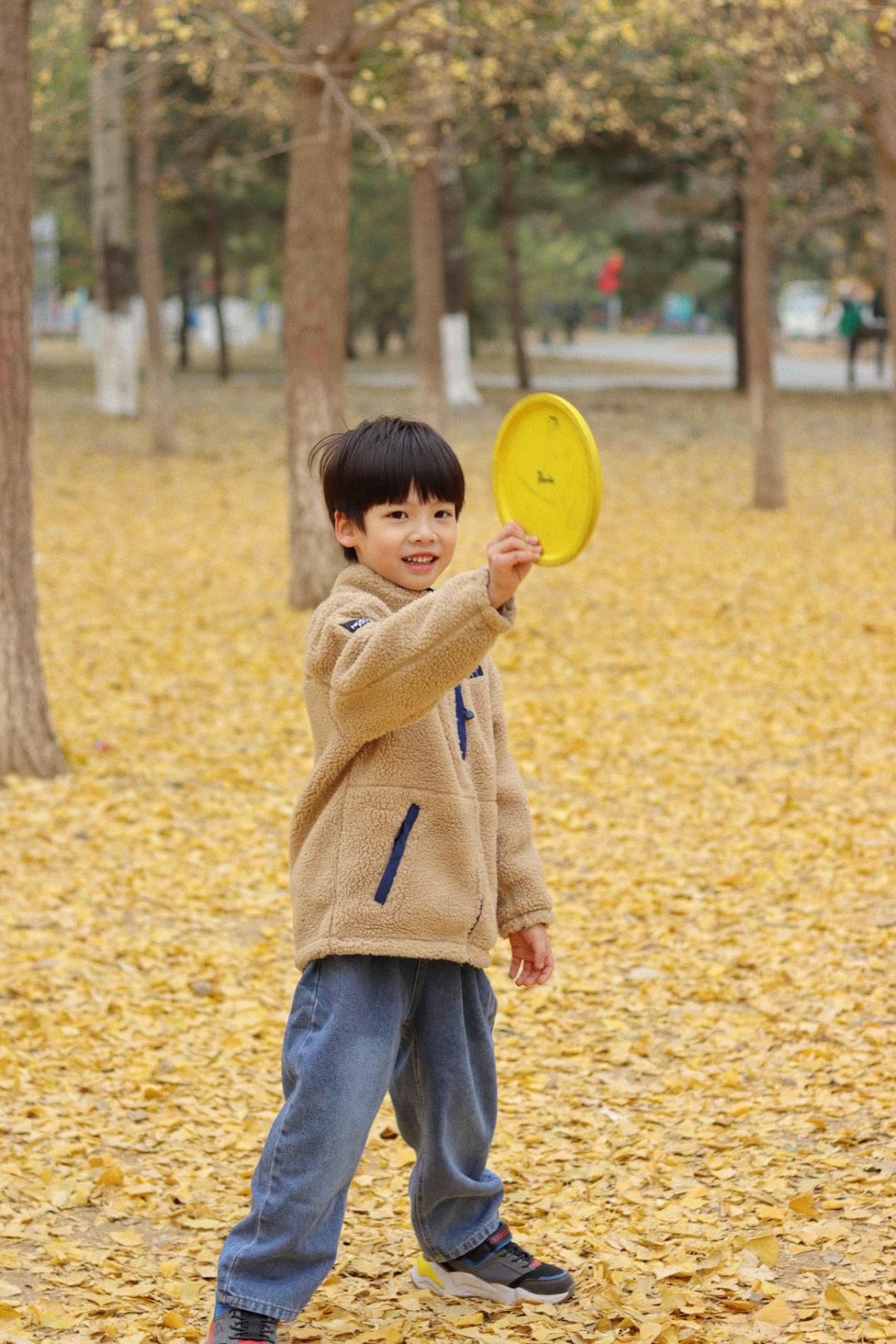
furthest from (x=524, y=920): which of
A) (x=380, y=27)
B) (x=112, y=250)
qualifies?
(x=112, y=250)

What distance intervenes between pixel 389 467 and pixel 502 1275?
1653 mm

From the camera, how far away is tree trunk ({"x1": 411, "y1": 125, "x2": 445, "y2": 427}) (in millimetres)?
13703

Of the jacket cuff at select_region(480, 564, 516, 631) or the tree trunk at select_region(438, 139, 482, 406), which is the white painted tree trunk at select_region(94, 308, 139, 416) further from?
the jacket cuff at select_region(480, 564, 516, 631)

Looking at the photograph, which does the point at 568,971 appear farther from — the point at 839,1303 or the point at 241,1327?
the point at 241,1327

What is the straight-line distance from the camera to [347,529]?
267cm

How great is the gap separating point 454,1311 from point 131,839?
3511mm

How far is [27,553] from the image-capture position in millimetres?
6633

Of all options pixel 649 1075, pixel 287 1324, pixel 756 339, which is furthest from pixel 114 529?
pixel 287 1324

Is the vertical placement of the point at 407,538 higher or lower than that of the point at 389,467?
lower

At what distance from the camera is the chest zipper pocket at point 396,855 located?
102 inches

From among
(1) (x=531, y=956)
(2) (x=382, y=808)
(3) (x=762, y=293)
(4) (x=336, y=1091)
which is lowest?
(4) (x=336, y=1091)

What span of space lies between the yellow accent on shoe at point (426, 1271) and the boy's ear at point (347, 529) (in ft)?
4.94

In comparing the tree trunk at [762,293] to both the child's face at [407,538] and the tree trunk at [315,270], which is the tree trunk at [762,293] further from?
the child's face at [407,538]

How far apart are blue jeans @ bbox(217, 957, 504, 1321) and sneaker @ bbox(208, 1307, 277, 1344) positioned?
1.0 inches
